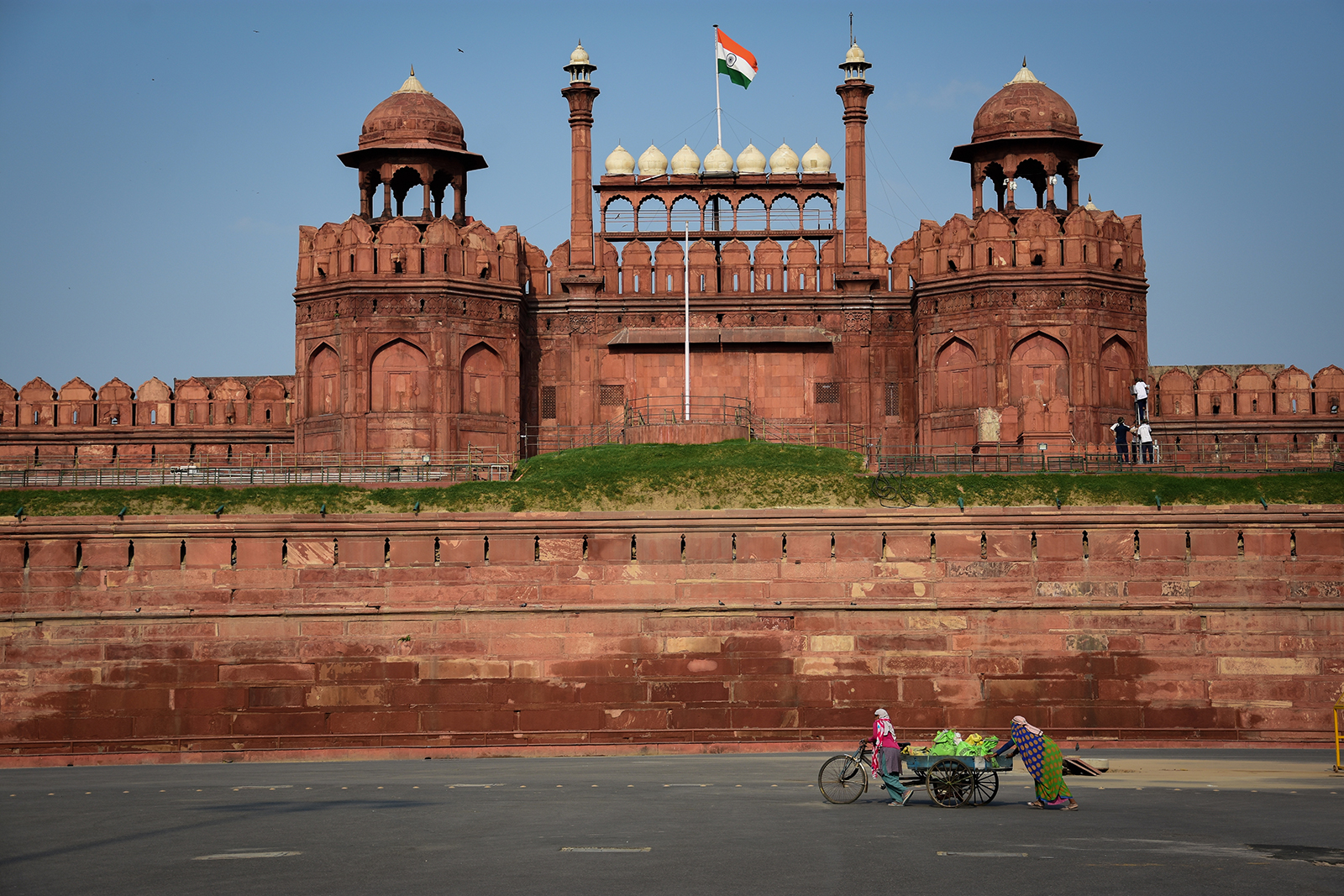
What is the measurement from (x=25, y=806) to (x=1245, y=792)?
677 inches

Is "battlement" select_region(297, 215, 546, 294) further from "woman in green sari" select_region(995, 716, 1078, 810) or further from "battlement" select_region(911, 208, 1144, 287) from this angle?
"woman in green sari" select_region(995, 716, 1078, 810)

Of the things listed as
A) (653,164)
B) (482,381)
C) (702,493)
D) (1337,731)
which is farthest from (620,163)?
(1337,731)

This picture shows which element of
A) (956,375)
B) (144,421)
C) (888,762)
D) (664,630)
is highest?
(956,375)

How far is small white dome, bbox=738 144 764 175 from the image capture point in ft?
154

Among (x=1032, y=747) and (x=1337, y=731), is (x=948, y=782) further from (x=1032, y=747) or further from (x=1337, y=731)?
(x=1337, y=731)

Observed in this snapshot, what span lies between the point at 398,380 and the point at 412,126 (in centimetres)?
855

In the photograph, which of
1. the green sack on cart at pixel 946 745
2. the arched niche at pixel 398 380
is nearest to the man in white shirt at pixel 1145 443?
the arched niche at pixel 398 380

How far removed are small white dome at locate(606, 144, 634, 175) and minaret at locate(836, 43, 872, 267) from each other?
269 inches

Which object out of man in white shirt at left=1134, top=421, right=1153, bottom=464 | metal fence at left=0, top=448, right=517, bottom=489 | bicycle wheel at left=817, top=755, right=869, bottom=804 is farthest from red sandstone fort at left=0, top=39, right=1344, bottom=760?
bicycle wheel at left=817, top=755, right=869, bottom=804

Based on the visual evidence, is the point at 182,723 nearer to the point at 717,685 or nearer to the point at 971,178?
the point at 717,685

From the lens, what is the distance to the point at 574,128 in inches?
1786

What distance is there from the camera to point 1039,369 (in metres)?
40.8

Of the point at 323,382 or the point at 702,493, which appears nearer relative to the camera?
the point at 702,493

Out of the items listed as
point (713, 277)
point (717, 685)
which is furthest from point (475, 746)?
point (713, 277)
